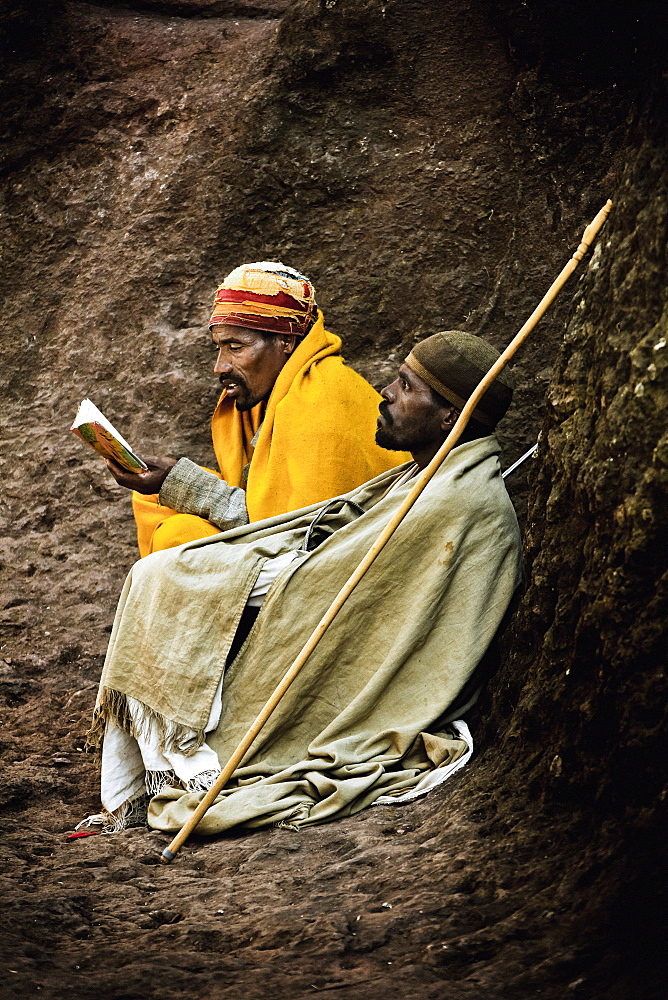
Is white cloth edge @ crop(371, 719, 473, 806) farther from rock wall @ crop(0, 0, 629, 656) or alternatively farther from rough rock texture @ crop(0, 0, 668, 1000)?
rock wall @ crop(0, 0, 629, 656)

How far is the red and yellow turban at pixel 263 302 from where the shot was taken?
17.6 feet

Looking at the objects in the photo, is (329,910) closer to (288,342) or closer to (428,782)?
(428,782)

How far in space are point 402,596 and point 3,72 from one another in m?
5.00

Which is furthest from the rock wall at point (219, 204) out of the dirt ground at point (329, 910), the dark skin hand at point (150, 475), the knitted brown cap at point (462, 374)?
the dirt ground at point (329, 910)

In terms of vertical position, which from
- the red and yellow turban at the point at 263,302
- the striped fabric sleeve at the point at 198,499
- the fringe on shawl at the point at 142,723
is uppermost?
the red and yellow turban at the point at 263,302

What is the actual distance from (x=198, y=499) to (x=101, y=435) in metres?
0.54

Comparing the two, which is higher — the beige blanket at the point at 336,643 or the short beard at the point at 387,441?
the short beard at the point at 387,441

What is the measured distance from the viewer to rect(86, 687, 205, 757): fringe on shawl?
4348mm

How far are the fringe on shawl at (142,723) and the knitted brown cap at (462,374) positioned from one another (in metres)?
1.62

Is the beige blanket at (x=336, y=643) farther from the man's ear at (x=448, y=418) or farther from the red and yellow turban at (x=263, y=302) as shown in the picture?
the red and yellow turban at (x=263, y=302)

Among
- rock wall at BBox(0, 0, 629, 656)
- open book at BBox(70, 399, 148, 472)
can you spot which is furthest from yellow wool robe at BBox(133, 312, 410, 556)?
rock wall at BBox(0, 0, 629, 656)

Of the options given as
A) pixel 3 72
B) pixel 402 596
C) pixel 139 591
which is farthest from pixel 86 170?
pixel 402 596

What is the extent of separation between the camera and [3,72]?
7566 millimetres

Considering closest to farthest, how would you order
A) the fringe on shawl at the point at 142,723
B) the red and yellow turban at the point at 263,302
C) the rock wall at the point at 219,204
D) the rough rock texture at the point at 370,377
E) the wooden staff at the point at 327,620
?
1. the rough rock texture at the point at 370,377
2. the wooden staff at the point at 327,620
3. the fringe on shawl at the point at 142,723
4. the red and yellow turban at the point at 263,302
5. the rock wall at the point at 219,204
